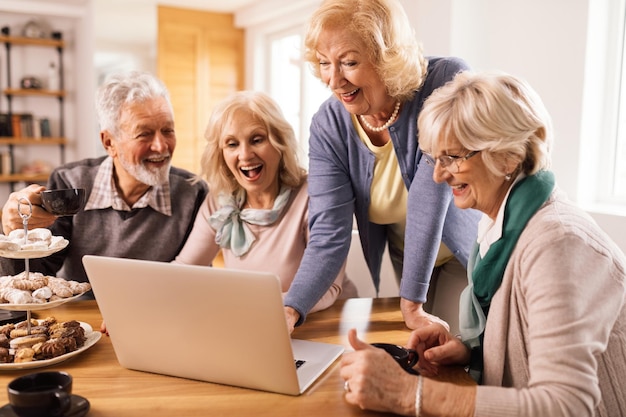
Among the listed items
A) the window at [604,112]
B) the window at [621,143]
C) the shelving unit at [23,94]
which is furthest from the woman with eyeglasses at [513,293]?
the shelving unit at [23,94]

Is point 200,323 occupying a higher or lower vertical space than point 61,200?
lower

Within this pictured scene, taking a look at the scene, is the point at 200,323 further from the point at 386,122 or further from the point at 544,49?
the point at 544,49

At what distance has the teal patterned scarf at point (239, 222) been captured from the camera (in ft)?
6.53

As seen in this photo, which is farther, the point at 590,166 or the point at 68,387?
the point at 590,166

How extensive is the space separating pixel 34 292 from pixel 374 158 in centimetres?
97

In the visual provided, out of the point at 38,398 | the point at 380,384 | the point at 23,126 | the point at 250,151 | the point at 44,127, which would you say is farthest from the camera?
the point at 44,127

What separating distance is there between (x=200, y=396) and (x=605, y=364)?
0.76 meters

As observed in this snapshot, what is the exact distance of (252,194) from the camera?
208cm

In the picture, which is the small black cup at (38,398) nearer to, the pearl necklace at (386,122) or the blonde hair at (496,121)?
the blonde hair at (496,121)

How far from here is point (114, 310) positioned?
4.07ft

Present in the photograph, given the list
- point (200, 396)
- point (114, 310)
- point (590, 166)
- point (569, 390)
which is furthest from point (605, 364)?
point (590, 166)

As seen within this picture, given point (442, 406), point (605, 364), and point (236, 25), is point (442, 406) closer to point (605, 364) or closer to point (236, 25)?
point (605, 364)

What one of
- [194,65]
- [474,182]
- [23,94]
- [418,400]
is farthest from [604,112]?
[23,94]

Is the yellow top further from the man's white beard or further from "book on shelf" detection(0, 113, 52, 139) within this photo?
"book on shelf" detection(0, 113, 52, 139)
